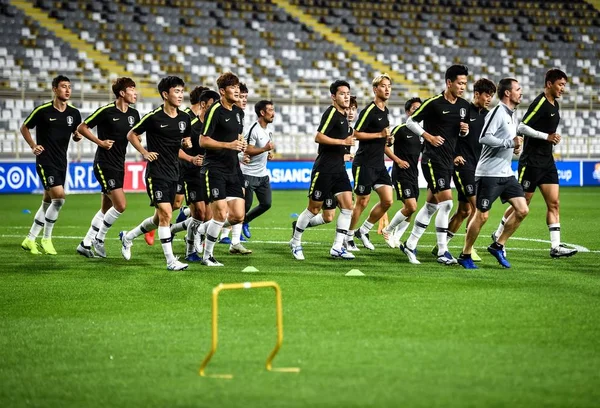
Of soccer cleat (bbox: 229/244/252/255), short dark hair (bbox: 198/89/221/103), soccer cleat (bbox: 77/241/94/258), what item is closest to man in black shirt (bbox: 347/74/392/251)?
soccer cleat (bbox: 229/244/252/255)

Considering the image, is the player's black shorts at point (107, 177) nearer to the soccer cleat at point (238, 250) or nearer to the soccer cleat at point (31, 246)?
the soccer cleat at point (31, 246)

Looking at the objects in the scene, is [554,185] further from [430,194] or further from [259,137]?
[259,137]

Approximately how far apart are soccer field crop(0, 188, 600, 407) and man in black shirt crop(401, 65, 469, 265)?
27.4 inches

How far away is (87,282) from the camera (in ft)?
34.6

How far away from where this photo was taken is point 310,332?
24.5 ft

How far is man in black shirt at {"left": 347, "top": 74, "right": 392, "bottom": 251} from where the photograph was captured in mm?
12445

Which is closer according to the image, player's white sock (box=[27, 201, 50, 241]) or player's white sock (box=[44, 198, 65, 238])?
player's white sock (box=[44, 198, 65, 238])

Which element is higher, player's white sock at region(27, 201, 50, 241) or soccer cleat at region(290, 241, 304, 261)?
player's white sock at region(27, 201, 50, 241)

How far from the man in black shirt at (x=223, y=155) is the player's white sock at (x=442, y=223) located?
2.42 metres

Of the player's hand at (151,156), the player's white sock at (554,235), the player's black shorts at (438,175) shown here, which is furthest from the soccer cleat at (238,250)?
the player's white sock at (554,235)

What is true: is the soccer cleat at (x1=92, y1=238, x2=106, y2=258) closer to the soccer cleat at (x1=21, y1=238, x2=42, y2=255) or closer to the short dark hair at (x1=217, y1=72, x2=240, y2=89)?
the soccer cleat at (x1=21, y1=238, x2=42, y2=255)

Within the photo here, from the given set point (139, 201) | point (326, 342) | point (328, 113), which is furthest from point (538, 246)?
point (139, 201)

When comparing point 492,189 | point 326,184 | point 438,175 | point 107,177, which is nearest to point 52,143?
point 107,177

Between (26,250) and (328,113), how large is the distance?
16.1 feet
